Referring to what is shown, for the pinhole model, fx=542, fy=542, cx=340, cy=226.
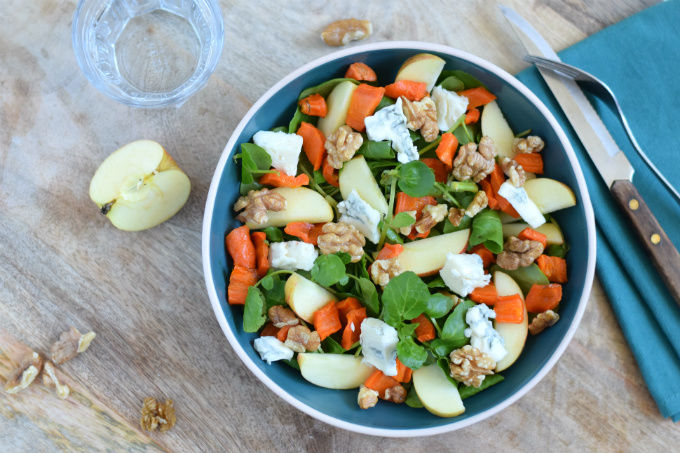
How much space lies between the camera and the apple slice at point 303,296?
143 cm

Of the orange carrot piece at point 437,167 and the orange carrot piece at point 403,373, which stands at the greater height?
the orange carrot piece at point 437,167

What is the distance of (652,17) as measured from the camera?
5.66ft

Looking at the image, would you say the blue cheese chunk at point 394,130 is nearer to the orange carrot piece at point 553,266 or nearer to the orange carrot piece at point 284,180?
the orange carrot piece at point 284,180

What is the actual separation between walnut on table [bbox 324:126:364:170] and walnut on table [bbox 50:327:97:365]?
949 mm

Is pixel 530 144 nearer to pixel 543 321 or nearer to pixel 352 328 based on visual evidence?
pixel 543 321

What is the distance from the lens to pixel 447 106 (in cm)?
151

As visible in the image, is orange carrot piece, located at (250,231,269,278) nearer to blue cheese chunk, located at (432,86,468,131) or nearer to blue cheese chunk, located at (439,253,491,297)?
blue cheese chunk, located at (439,253,491,297)

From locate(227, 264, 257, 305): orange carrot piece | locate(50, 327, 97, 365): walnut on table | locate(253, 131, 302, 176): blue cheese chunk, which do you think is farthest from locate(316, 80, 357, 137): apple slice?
locate(50, 327, 97, 365): walnut on table

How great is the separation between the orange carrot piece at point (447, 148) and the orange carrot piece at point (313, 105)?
34 cm

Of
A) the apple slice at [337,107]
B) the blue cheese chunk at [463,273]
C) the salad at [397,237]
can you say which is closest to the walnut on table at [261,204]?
the salad at [397,237]

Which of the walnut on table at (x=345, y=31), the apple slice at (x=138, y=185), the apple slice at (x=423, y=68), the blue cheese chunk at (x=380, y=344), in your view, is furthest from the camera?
the walnut on table at (x=345, y=31)

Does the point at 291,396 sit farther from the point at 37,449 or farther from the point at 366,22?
the point at 366,22

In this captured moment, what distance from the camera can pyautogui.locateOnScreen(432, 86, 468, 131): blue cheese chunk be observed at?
4.93ft

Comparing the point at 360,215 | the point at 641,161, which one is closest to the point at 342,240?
the point at 360,215
